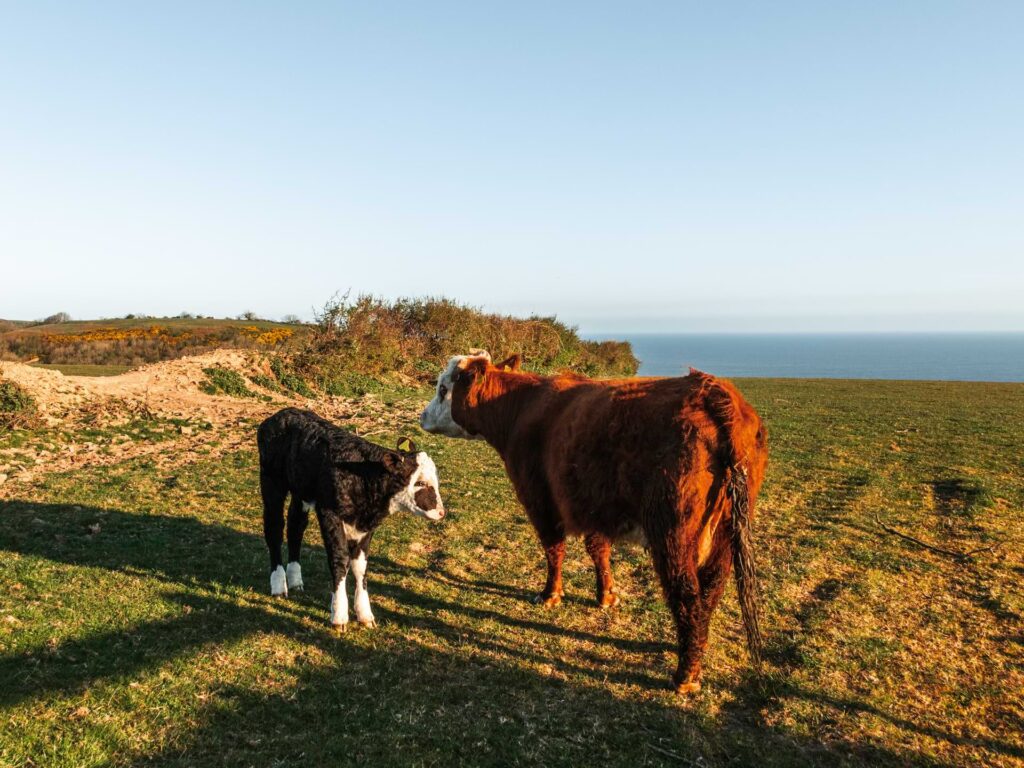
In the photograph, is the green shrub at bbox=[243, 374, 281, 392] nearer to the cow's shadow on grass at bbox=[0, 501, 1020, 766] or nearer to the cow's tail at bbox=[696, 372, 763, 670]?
the cow's shadow on grass at bbox=[0, 501, 1020, 766]

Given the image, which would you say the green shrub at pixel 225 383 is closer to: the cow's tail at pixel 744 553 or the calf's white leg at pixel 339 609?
the calf's white leg at pixel 339 609

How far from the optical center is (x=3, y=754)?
3.44 metres

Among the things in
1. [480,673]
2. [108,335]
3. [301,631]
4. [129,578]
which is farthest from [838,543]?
[108,335]

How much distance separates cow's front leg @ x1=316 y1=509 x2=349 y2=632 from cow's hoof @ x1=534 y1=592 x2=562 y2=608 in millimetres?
2010

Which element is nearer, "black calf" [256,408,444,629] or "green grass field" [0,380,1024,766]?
"green grass field" [0,380,1024,766]

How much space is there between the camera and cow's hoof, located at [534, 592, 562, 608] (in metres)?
6.14

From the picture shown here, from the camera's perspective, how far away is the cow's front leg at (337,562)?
5.34 metres

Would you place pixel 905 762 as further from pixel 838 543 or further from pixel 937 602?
pixel 838 543

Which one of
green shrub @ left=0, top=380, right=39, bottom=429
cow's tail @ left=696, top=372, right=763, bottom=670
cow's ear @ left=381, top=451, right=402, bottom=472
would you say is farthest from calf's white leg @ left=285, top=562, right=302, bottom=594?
green shrub @ left=0, top=380, right=39, bottom=429

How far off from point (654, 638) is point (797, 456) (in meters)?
10.4

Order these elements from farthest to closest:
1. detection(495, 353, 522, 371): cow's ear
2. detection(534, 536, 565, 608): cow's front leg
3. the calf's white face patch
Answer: detection(495, 353, 522, 371): cow's ear, detection(534, 536, 565, 608): cow's front leg, the calf's white face patch

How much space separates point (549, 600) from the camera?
20.2 feet

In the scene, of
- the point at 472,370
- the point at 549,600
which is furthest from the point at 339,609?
the point at 472,370

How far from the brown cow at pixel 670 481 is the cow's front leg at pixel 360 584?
1.77 m
